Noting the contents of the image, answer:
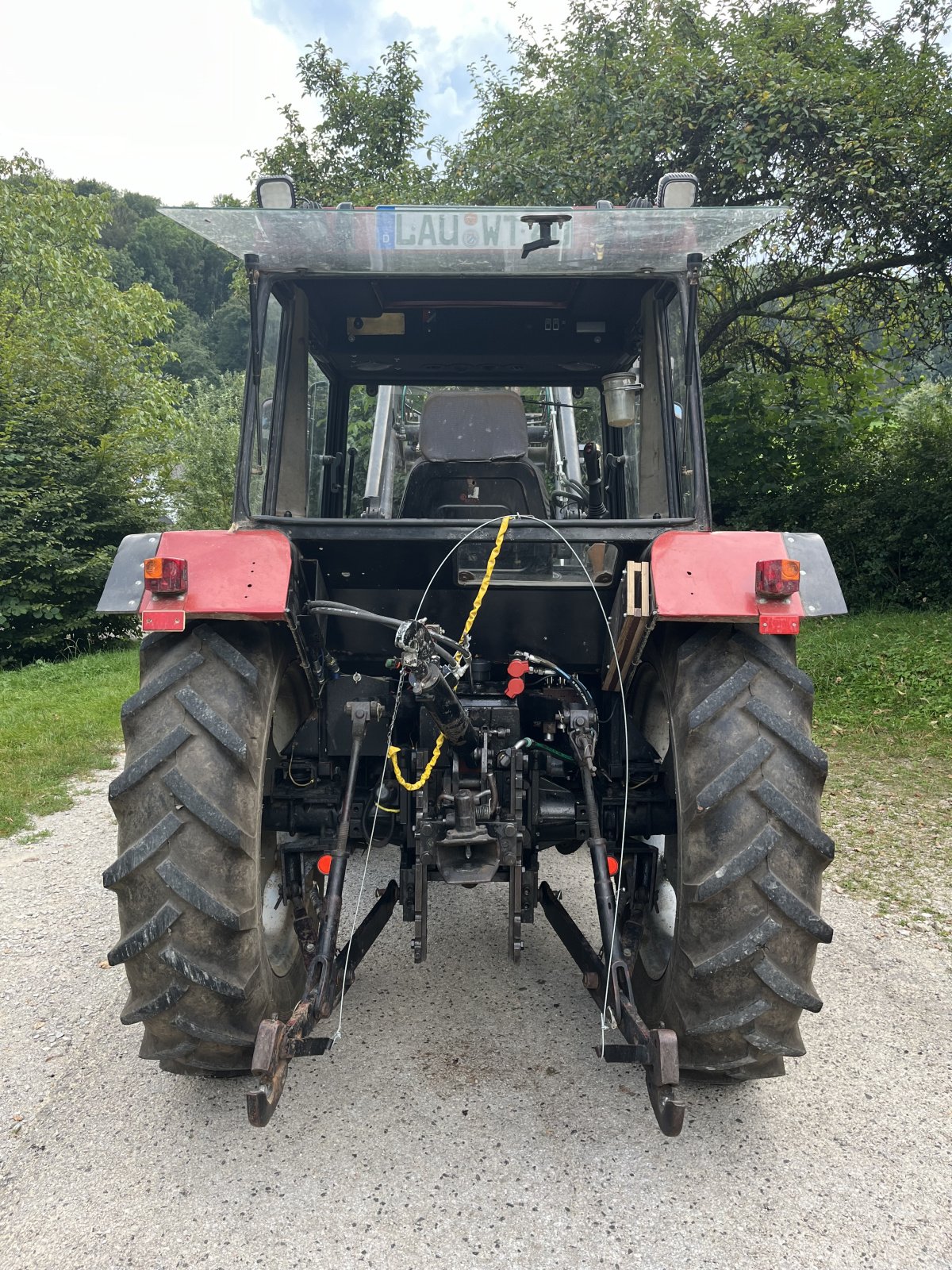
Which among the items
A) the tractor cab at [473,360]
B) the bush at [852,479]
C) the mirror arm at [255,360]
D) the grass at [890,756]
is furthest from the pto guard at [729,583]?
the bush at [852,479]

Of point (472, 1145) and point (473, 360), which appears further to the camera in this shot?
point (473, 360)

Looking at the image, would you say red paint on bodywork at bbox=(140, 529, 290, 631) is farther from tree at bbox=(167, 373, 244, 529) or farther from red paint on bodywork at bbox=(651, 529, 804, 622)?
tree at bbox=(167, 373, 244, 529)

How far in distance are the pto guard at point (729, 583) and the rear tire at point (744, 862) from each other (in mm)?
162

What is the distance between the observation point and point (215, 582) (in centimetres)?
242

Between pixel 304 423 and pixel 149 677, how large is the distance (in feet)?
4.51

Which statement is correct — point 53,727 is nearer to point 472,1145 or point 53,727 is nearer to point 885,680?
point 472,1145

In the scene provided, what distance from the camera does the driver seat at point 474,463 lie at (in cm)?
340

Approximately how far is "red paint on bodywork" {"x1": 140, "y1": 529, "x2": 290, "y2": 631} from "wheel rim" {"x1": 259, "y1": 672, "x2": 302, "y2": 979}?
20.2 inches

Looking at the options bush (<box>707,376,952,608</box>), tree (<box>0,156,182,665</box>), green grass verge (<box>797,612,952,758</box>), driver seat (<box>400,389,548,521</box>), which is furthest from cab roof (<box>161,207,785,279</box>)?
bush (<box>707,376,952,608</box>)

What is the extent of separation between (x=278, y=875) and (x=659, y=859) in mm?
1338

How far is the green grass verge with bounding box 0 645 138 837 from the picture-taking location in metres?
6.08

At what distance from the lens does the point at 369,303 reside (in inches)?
134

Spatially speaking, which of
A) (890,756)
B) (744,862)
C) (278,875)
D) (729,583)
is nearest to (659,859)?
(744,862)

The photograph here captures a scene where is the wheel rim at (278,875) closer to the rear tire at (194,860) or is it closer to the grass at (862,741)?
the rear tire at (194,860)
